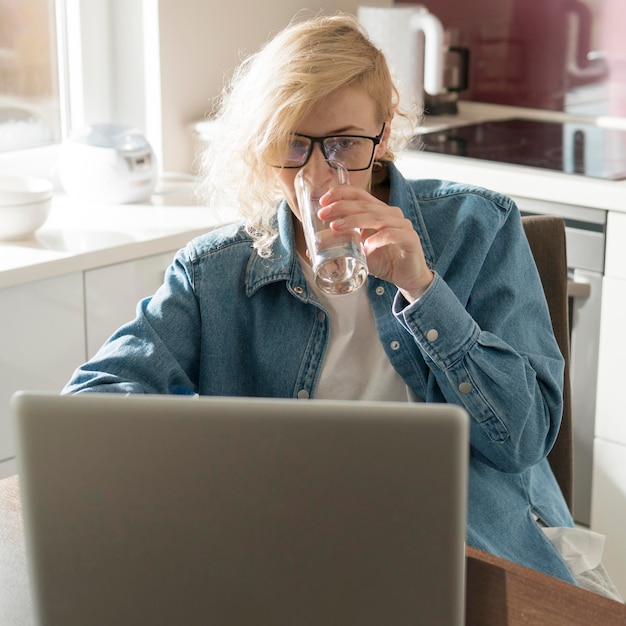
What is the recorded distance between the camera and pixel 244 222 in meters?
1.47

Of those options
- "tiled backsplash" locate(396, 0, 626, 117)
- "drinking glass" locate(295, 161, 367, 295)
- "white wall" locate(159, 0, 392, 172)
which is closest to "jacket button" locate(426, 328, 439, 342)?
"drinking glass" locate(295, 161, 367, 295)

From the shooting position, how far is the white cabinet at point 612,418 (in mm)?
2230

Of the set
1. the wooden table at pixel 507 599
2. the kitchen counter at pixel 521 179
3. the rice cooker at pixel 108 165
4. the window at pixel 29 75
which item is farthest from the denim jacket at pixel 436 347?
the window at pixel 29 75

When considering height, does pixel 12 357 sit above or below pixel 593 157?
below

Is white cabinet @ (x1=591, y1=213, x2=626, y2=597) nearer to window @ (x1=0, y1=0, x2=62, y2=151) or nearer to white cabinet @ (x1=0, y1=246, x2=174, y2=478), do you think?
white cabinet @ (x1=0, y1=246, x2=174, y2=478)

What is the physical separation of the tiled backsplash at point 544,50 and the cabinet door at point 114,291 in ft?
4.36

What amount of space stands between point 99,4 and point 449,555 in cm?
226

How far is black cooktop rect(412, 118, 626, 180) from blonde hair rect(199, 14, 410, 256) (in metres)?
0.85

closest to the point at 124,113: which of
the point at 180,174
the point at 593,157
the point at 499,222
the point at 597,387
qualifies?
the point at 180,174

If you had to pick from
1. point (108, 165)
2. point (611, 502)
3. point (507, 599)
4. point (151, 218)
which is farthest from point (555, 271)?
point (108, 165)

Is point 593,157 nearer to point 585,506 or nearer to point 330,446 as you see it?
point 585,506

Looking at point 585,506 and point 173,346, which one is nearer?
point 173,346

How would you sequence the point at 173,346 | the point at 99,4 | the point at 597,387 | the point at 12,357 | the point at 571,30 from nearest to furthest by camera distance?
the point at 173,346
the point at 12,357
the point at 597,387
the point at 99,4
the point at 571,30

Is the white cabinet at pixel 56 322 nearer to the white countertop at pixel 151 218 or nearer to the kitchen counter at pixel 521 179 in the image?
the white countertop at pixel 151 218
